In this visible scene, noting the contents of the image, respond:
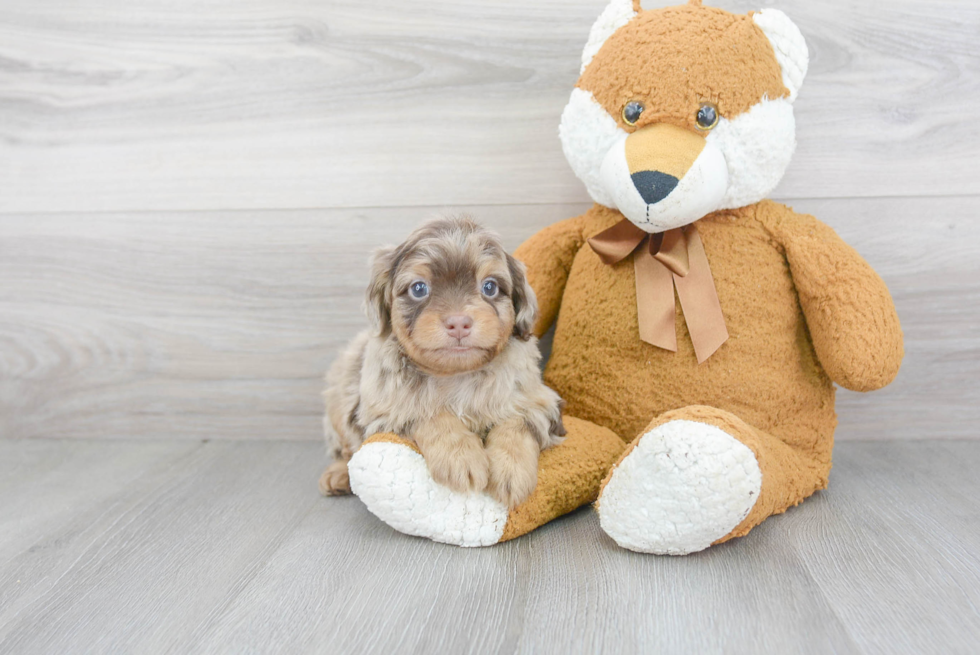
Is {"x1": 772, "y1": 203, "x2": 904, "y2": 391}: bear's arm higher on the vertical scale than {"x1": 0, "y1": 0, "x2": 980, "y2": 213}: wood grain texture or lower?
lower

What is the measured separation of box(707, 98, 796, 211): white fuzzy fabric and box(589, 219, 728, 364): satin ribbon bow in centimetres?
11

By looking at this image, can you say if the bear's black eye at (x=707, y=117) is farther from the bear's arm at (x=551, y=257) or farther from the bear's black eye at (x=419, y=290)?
Answer: the bear's black eye at (x=419, y=290)

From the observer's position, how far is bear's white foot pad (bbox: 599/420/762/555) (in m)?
1.16

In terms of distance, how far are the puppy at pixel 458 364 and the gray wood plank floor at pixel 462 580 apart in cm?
18

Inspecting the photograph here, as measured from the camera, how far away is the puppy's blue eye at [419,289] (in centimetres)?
128

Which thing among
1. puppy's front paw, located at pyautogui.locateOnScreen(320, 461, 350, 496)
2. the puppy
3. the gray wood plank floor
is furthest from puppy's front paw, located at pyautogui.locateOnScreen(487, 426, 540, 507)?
puppy's front paw, located at pyautogui.locateOnScreen(320, 461, 350, 496)

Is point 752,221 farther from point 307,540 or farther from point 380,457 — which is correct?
point 307,540

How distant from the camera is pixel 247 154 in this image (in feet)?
6.08

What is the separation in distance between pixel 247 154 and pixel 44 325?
2.54 feet

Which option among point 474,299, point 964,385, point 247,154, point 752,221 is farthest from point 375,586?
point 964,385

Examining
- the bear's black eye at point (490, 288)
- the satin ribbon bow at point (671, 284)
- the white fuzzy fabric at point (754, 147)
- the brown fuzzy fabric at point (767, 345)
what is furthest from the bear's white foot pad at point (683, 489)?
the white fuzzy fabric at point (754, 147)

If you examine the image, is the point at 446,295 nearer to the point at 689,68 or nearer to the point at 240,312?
the point at 689,68

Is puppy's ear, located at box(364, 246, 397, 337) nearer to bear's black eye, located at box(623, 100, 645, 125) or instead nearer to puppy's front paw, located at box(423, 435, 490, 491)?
puppy's front paw, located at box(423, 435, 490, 491)

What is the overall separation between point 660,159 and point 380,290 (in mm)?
572
